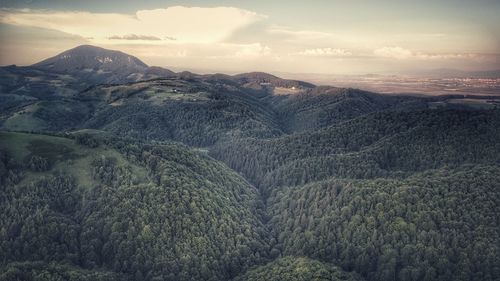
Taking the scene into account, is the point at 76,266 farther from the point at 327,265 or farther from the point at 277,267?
the point at 327,265

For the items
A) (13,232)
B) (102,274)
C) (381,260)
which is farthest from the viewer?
(381,260)

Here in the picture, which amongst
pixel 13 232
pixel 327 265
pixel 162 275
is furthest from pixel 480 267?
pixel 13 232

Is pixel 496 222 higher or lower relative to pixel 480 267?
higher

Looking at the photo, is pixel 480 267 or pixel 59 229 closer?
pixel 480 267

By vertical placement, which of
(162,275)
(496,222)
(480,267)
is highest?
(496,222)

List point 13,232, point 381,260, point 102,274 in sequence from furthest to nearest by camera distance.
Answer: point 381,260 < point 13,232 < point 102,274

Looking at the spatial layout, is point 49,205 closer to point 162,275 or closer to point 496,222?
point 162,275

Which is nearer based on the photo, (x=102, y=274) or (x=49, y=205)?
(x=102, y=274)

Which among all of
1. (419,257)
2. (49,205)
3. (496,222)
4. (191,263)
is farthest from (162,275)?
(496,222)

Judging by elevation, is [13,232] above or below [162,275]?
above
